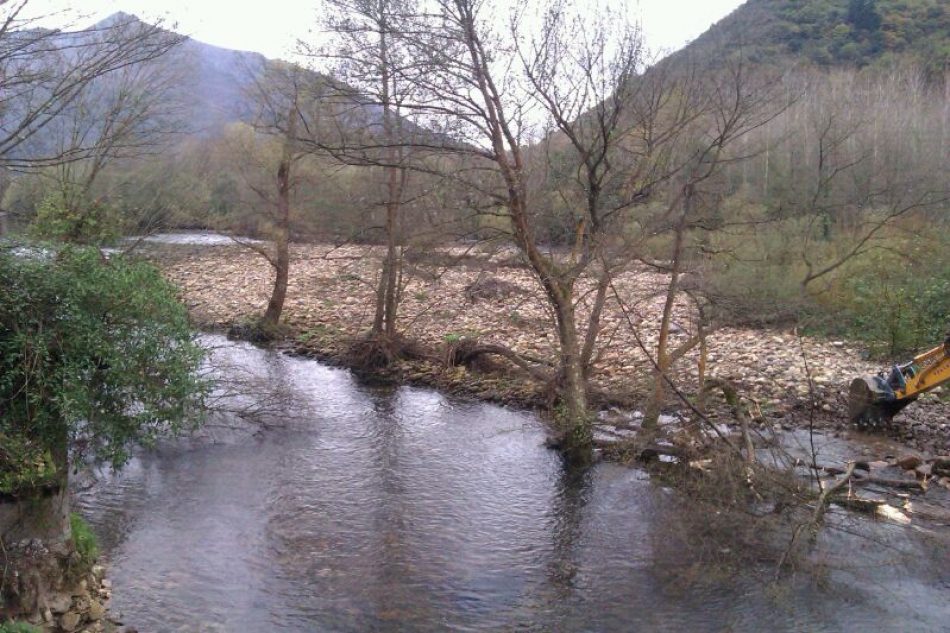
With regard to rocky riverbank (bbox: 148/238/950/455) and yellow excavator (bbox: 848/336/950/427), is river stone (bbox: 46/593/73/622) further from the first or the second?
yellow excavator (bbox: 848/336/950/427)

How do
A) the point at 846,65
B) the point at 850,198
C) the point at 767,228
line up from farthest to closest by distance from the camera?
the point at 846,65, the point at 850,198, the point at 767,228

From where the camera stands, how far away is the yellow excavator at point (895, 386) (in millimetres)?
10102

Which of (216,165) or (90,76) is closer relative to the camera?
(90,76)

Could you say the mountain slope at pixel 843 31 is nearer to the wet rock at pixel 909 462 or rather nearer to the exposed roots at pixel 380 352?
the wet rock at pixel 909 462

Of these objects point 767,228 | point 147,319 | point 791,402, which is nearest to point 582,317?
point 767,228

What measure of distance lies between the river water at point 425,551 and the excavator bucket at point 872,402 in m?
3.64

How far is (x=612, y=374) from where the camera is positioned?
45.1 feet

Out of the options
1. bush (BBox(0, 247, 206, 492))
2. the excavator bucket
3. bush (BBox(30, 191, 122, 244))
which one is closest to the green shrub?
bush (BBox(0, 247, 206, 492))

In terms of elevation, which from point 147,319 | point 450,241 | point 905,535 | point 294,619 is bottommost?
point 294,619

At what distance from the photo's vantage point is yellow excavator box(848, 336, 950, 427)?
1010 centimetres

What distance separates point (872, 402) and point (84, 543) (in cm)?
1017

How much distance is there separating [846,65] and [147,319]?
88.2 feet

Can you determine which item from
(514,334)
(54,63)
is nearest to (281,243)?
(514,334)

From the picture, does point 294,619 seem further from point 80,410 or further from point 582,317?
point 582,317
